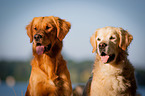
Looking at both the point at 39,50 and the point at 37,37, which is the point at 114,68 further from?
the point at 37,37

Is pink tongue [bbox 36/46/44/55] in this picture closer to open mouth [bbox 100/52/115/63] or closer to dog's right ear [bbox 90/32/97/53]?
dog's right ear [bbox 90/32/97/53]

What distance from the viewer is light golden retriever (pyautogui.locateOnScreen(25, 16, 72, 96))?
17.1ft

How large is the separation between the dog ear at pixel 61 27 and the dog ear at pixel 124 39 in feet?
4.21

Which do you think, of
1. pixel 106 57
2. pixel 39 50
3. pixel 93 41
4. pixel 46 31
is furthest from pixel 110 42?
pixel 39 50

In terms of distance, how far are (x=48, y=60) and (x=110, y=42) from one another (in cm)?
152

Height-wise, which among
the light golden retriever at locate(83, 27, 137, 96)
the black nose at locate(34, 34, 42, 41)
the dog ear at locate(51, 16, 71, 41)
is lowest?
the light golden retriever at locate(83, 27, 137, 96)

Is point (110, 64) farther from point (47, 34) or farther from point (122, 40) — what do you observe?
point (47, 34)

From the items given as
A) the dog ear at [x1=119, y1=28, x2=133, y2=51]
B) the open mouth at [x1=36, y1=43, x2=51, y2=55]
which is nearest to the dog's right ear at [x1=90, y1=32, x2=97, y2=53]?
the dog ear at [x1=119, y1=28, x2=133, y2=51]

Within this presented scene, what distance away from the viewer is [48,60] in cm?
550

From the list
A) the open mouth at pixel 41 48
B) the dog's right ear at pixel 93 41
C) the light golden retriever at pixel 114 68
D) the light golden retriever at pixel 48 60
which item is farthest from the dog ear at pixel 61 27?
the light golden retriever at pixel 114 68

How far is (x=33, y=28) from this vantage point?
5508mm

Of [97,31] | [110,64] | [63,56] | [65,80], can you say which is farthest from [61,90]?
[97,31]

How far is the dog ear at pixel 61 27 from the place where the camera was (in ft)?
17.7

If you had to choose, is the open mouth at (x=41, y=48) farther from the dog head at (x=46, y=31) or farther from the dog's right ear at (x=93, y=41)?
the dog's right ear at (x=93, y=41)
